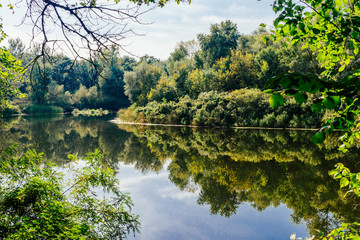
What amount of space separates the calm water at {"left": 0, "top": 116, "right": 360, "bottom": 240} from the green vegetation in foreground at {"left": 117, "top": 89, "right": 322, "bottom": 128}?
6.22 m

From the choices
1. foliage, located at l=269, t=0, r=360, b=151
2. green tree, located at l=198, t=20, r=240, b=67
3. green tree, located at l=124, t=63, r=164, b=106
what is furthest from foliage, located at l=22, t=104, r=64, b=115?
foliage, located at l=269, t=0, r=360, b=151

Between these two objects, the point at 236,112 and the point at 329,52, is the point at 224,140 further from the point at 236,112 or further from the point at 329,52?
the point at 329,52

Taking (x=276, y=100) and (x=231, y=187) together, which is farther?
(x=231, y=187)

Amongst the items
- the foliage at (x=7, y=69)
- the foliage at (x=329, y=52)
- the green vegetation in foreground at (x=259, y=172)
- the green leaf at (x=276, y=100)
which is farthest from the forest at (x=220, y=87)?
the green leaf at (x=276, y=100)

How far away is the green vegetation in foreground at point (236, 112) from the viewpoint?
68.0ft

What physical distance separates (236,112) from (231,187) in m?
16.1

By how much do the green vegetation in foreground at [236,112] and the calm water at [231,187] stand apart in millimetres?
6216

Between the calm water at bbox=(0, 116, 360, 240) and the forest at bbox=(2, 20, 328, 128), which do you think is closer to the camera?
the calm water at bbox=(0, 116, 360, 240)

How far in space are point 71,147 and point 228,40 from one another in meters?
29.4

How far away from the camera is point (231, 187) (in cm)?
812

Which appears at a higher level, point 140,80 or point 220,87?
point 140,80

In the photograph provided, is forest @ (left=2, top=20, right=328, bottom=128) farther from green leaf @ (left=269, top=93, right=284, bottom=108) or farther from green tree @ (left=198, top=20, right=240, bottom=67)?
green leaf @ (left=269, top=93, right=284, bottom=108)

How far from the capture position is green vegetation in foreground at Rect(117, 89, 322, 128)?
2072 centimetres

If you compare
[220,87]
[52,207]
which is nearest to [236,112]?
[220,87]
